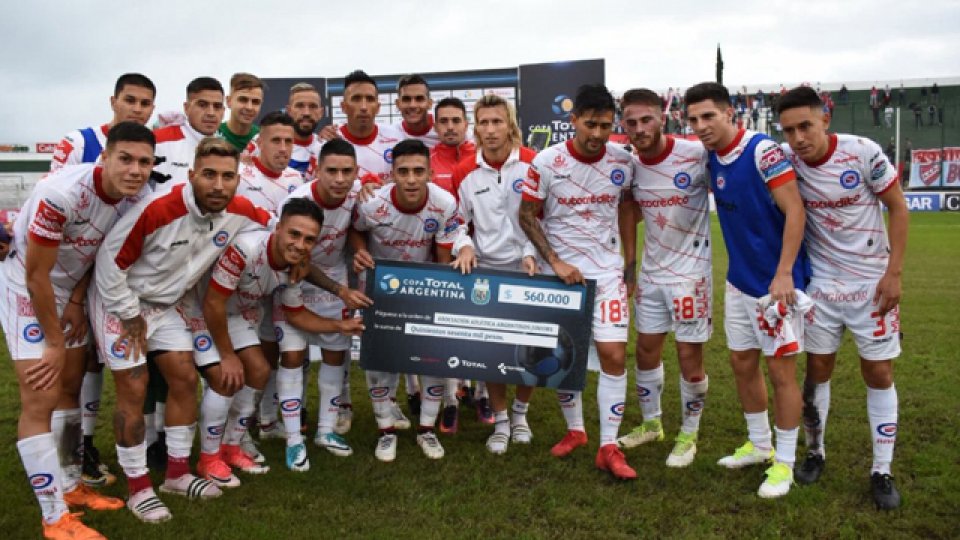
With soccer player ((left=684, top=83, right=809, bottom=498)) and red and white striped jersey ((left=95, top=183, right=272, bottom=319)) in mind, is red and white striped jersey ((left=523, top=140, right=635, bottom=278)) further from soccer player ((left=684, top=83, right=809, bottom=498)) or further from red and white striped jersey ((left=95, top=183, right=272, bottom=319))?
red and white striped jersey ((left=95, top=183, right=272, bottom=319))

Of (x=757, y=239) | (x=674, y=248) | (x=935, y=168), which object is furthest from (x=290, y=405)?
(x=935, y=168)

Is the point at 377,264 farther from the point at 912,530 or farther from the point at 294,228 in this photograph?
the point at 912,530

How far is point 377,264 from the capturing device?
4.88m

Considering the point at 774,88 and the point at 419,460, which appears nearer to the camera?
the point at 419,460

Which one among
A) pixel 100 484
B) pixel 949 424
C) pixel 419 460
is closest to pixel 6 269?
pixel 100 484

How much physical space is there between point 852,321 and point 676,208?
1262mm

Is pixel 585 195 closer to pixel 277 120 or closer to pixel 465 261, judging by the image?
pixel 465 261

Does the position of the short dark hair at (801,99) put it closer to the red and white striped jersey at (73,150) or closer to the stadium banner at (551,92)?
the red and white striped jersey at (73,150)

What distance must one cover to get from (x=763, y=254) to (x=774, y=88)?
43.3 metres

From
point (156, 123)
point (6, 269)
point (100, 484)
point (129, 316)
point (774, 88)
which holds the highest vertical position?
point (774, 88)

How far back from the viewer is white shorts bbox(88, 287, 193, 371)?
4.03 metres

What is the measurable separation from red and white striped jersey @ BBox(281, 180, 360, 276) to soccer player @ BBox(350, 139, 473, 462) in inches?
3.1

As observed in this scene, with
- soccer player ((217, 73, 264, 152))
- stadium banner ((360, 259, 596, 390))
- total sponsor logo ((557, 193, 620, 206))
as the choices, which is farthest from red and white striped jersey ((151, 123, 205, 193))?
total sponsor logo ((557, 193, 620, 206))

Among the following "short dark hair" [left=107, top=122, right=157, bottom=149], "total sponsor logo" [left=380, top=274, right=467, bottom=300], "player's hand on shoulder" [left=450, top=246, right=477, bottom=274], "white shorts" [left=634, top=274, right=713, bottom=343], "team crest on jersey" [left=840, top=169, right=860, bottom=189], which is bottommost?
"white shorts" [left=634, top=274, right=713, bottom=343]
